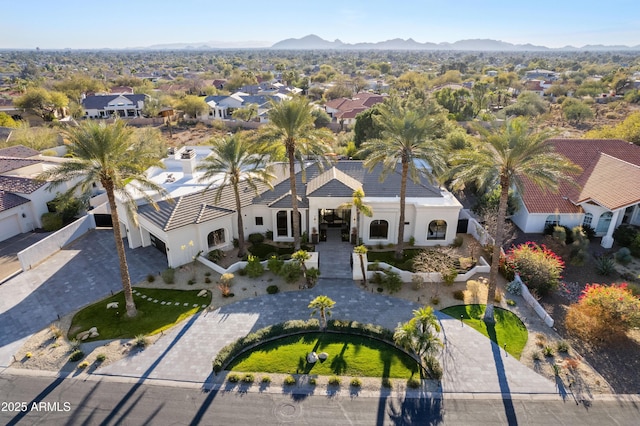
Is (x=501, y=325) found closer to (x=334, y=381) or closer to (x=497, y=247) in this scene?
(x=497, y=247)

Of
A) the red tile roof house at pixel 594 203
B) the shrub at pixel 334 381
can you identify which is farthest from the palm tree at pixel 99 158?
the red tile roof house at pixel 594 203

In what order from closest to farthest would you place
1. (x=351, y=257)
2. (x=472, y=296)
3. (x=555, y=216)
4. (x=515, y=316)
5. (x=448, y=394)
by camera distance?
(x=448, y=394)
(x=515, y=316)
(x=472, y=296)
(x=351, y=257)
(x=555, y=216)

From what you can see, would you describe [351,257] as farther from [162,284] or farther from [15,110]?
[15,110]

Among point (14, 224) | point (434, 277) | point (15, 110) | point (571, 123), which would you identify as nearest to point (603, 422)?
point (434, 277)

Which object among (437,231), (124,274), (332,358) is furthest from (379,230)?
(124,274)

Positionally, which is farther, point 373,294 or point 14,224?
point 14,224

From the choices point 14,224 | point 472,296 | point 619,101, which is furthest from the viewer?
point 619,101
